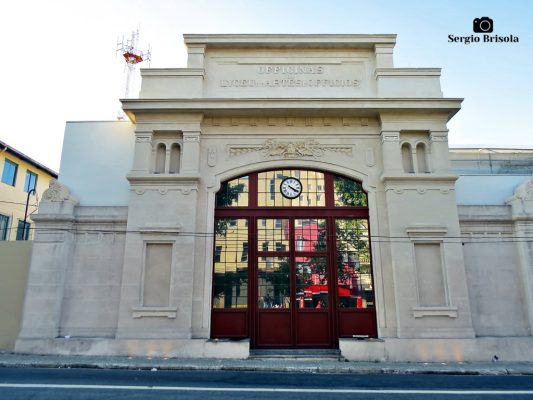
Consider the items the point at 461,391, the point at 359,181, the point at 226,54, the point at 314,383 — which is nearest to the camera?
the point at 461,391

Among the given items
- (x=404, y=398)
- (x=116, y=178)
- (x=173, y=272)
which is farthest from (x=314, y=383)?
(x=116, y=178)

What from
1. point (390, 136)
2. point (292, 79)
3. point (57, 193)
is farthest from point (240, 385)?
point (292, 79)

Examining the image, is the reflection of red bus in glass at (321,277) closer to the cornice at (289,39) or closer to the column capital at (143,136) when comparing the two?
the column capital at (143,136)

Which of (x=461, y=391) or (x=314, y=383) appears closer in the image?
(x=461, y=391)

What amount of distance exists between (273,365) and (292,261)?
3.73 meters

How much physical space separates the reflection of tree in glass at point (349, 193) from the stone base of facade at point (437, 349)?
4790 millimetres

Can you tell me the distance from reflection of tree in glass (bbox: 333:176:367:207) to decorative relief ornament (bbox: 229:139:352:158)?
1086mm

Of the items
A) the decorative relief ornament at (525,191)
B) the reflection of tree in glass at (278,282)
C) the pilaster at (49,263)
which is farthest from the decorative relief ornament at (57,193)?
the decorative relief ornament at (525,191)

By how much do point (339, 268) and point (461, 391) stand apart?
5.62 m

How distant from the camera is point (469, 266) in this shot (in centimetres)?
1312

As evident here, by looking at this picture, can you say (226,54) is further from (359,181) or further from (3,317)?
(3,317)

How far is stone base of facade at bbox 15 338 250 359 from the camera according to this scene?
11789 millimetres

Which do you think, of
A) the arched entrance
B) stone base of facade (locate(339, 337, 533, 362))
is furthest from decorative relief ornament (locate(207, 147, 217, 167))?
stone base of facade (locate(339, 337, 533, 362))

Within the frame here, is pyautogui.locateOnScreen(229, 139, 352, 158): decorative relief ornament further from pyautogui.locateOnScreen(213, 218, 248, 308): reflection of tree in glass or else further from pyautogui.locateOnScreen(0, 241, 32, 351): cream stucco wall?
pyautogui.locateOnScreen(0, 241, 32, 351): cream stucco wall
